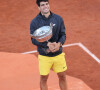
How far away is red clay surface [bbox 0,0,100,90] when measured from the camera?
282 inches

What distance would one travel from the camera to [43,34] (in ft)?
14.6

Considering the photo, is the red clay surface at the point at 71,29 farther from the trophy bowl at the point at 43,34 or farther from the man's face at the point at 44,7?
the man's face at the point at 44,7

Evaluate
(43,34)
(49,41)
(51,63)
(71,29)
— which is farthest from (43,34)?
(71,29)

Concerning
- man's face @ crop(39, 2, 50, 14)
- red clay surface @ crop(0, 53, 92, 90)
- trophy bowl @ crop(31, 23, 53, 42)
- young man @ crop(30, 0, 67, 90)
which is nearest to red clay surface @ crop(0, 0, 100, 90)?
red clay surface @ crop(0, 53, 92, 90)

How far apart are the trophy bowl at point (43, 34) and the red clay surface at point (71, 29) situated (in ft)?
7.64

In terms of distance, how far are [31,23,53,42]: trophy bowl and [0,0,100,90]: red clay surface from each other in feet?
7.64

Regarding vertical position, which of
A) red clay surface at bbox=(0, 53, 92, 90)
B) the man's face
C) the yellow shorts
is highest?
the man's face

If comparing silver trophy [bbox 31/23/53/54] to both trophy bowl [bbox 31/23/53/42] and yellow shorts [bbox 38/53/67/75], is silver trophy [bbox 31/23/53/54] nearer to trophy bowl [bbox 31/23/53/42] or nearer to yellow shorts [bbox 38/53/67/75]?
trophy bowl [bbox 31/23/53/42]

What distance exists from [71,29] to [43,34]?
17.3 ft

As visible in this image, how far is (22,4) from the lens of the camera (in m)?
12.5

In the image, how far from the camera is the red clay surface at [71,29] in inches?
282

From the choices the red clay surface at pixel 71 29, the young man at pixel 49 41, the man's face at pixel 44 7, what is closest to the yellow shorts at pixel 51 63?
the young man at pixel 49 41

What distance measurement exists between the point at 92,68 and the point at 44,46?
8.48 feet

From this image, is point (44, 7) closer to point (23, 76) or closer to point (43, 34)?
point (43, 34)
